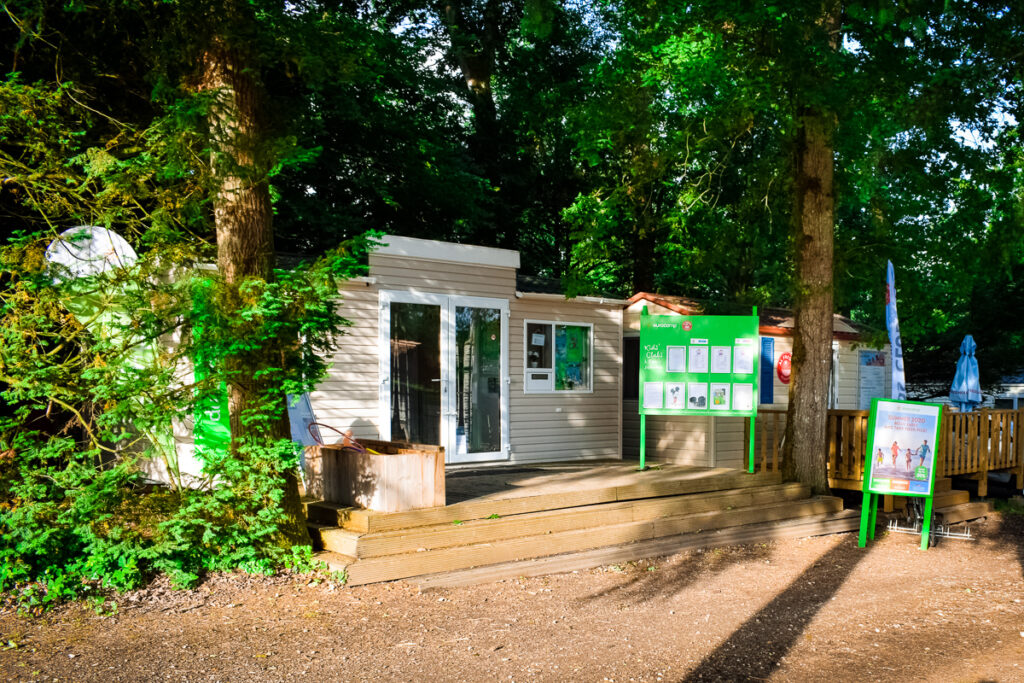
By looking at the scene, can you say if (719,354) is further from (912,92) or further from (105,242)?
(105,242)

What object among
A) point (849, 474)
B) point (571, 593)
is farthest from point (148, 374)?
point (849, 474)

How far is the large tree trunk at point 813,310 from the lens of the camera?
430 inches

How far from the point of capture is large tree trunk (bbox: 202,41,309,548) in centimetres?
681

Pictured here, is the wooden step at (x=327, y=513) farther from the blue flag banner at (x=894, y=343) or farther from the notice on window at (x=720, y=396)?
the blue flag banner at (x=894, y=343)

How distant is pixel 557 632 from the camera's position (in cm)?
603

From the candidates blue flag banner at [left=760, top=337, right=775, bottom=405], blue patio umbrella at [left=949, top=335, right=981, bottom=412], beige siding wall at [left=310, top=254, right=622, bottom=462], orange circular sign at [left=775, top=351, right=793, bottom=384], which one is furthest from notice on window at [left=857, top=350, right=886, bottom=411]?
beige siding wall at [left=310, top=254, right=622, bottom=462]

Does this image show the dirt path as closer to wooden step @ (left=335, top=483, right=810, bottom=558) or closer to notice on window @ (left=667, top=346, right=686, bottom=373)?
wooden step @ (left=335, top=483, right=810, bottom=558)

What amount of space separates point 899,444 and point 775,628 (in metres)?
3.79

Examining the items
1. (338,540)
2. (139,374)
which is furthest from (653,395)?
(139,374)

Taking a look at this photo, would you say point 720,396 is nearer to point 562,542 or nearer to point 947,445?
point 947,445

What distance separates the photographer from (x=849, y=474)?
11250mm

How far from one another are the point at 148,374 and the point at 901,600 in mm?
6151

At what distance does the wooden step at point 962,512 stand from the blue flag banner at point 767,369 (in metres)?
3.11

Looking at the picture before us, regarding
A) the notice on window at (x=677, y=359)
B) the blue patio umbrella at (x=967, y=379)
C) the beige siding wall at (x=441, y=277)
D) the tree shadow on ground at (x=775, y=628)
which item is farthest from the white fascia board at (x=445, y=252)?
the blue patio umbrella at (x=967, y=379)
